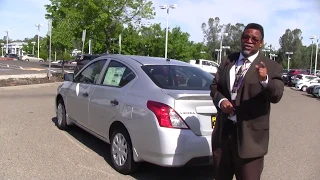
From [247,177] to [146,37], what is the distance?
49.2 metres

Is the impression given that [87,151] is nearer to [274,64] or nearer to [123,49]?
[274,64]

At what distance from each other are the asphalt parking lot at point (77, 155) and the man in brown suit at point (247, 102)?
1905 mm

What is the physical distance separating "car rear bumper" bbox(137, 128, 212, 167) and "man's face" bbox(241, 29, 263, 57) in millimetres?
1448

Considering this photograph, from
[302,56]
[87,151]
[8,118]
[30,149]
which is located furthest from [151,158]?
[302,56]

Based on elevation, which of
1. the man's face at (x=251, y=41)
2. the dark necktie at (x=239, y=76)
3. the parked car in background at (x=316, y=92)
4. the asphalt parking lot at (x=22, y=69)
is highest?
the man's face at (x=251, y=41)

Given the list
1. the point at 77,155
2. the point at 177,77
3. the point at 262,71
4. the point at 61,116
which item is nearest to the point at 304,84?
the point at 61,116

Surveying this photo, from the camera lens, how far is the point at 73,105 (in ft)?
20.5

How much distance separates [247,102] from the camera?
9.25ft

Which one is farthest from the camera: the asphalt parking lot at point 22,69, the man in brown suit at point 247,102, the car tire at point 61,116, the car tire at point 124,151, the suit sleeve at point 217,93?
the asphalt parking lot at point 22,69

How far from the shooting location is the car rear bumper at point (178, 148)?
399 centimetres

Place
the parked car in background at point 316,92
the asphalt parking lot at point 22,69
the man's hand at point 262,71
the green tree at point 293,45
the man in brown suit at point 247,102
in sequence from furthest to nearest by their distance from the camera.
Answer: the green tree at point 293,45
the asphalt parking lot at point 22,69
the parked car in background at point 316,92
the man in brown suit at point 247,102
the man's hand at point 262,71

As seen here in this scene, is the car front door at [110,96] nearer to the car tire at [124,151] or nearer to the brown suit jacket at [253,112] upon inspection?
the car tire at [124,151]

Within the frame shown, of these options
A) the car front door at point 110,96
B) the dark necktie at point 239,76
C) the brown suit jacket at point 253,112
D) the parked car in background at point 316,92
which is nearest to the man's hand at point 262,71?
the brown suit jacket at point 253,112

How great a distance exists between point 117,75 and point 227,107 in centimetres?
262
